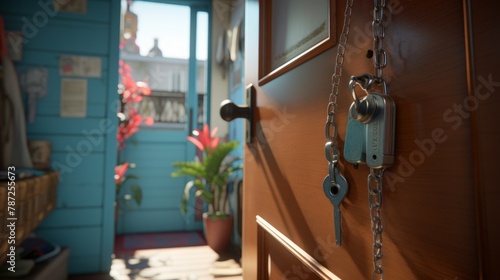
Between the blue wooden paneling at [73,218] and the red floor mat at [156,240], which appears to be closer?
the blue wooden paneling at [73,218]

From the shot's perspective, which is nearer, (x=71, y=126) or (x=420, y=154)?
(x=420, y=154)

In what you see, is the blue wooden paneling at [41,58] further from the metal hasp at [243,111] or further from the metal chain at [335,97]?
the metal chain at [335,97]

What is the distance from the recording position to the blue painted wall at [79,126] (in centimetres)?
194

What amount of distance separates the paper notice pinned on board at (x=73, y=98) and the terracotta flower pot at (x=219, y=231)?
1.24 metres

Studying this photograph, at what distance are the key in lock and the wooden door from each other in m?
0.01

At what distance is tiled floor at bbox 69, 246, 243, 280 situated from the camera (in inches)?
76.5

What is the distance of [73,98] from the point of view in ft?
6.54

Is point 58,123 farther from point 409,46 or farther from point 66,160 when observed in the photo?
point 409,46

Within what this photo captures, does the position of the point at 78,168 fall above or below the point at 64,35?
below

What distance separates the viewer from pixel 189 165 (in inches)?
96.3

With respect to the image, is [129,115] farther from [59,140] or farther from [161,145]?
[59,140]

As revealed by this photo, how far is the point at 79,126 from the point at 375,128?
211 centimetres

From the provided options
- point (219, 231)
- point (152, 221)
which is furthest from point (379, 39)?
point (152, 221)

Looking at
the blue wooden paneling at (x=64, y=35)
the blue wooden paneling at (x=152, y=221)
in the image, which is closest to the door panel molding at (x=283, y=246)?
the blue wooden paneling at (x=64, y=35)
